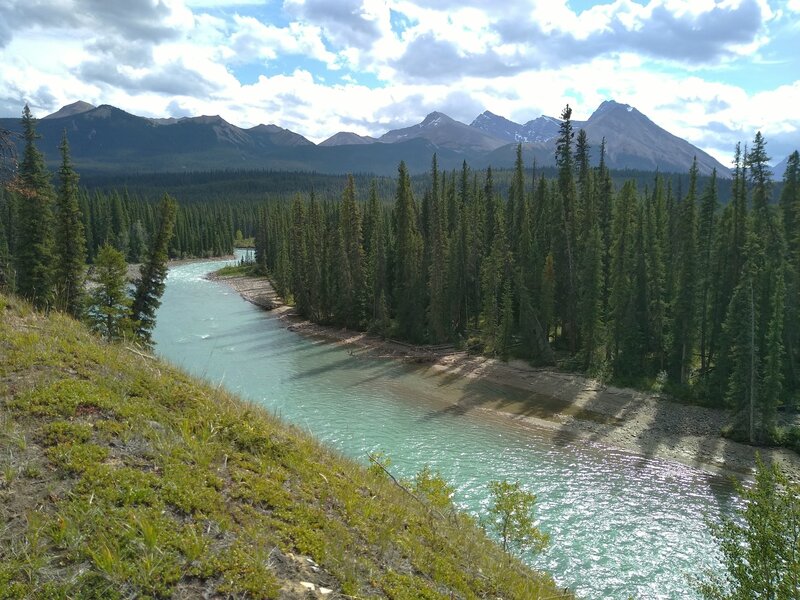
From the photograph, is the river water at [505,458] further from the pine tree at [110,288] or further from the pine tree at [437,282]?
the pine tree at [437,282]

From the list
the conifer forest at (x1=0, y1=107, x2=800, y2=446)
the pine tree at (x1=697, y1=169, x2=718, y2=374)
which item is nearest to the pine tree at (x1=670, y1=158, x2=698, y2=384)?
the conifer forest at (x1=0, y1=107, x2=800, y2=446)

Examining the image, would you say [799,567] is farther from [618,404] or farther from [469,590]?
[618,404]

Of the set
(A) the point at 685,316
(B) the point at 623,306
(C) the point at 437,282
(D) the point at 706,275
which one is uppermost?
(D) the point at 706,275

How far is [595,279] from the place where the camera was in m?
47.2

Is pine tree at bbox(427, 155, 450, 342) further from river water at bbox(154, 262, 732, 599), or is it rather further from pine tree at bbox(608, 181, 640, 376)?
pine tree at bbox(608, 181, 640, 376)

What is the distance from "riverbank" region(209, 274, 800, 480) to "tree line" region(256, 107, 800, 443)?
196 cm

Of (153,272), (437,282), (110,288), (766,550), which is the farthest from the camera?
(437,282)

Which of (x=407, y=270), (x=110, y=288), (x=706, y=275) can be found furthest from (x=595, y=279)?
(x=110, y=288)

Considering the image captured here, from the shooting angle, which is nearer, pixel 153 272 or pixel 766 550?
pixel 766 550

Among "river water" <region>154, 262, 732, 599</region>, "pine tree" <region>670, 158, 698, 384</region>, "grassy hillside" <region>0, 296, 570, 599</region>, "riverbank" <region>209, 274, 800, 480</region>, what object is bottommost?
"riverbank" <region>209, 274, 800, 480</region>

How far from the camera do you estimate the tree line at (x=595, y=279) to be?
3838cm

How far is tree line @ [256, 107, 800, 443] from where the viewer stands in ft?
126

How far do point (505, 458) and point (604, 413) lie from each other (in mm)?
12844

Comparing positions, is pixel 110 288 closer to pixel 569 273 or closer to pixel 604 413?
pixel 604 413
